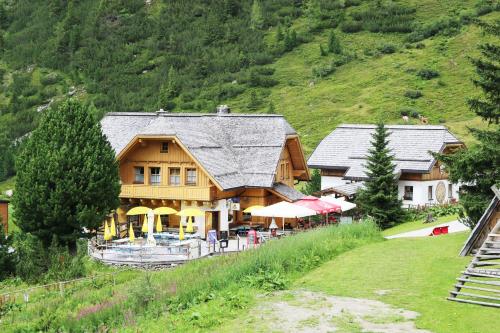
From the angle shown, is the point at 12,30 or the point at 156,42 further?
the point at 12,30

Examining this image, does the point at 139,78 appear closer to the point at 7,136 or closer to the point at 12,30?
A: the point at 7,136

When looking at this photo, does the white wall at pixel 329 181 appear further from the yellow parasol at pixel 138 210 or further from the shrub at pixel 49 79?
the shrub at pixel 49 79

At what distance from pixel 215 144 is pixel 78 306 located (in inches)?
910

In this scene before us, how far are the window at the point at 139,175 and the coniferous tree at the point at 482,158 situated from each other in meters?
22.2

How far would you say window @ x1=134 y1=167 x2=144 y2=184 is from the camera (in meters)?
46.2

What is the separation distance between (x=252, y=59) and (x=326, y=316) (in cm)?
11089

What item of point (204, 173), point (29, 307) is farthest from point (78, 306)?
point (204, 173)

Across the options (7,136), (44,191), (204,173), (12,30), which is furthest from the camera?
(12,30)

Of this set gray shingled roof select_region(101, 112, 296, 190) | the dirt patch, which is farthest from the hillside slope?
the dirt patch

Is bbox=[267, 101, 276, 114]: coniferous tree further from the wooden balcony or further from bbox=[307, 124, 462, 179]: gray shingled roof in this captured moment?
the wooden balcony

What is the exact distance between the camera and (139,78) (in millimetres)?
132250

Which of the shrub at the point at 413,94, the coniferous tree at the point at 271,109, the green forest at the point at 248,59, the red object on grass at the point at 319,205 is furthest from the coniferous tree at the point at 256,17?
the red object on grass at the point at 319,205

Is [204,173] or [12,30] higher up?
[12,30]

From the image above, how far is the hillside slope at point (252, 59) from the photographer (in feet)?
332
